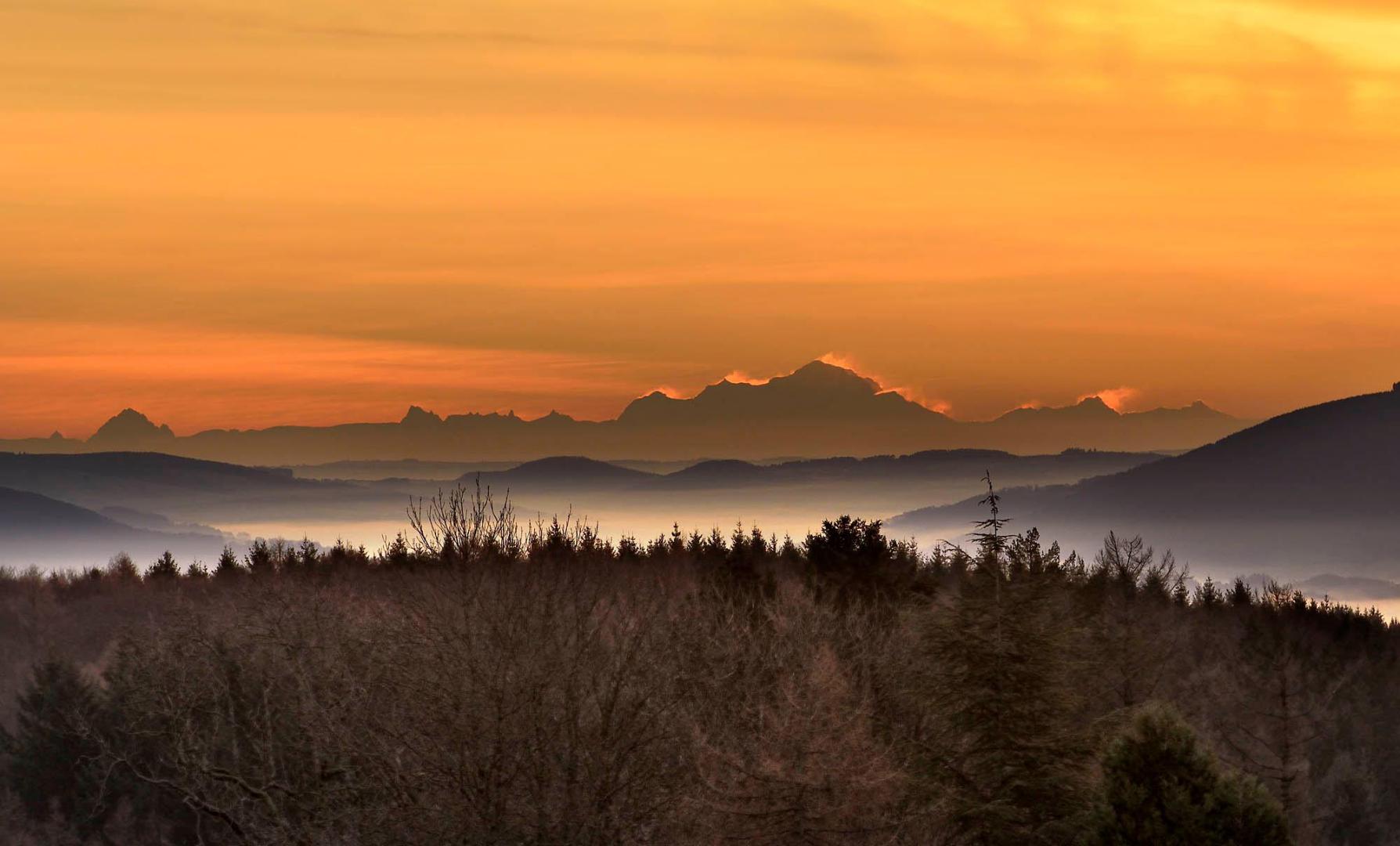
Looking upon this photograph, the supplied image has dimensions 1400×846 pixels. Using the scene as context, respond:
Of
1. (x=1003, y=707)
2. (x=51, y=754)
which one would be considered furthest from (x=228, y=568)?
(x=1003, y=707)

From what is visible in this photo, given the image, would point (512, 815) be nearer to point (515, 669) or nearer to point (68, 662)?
point (515, 669)

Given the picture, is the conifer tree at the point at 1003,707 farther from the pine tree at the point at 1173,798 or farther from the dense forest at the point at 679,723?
the pine tree at the point at 1173,798

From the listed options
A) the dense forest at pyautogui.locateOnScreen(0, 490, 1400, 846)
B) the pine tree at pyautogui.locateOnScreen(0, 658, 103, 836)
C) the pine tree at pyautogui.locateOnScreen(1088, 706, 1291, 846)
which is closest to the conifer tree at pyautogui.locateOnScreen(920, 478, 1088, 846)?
the dense forest at pyautogui.locateOnScreen(0, 490, 1400, 846)

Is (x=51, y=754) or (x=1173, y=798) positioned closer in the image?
(x=1173, y=798)

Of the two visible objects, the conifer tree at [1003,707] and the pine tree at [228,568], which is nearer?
the conifer tree at [1003,707]

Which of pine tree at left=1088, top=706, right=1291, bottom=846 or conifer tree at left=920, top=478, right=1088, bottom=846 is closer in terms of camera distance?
pine tree at left=1088, top=706, right=1291, bottom=846

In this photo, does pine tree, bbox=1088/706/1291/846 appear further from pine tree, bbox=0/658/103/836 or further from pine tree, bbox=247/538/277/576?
pine tree, bbox=247/538/277/576

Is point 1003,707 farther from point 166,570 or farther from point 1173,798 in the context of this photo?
point 166,570

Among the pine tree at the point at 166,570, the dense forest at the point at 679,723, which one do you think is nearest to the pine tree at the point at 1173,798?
the dense forest at the point at 679,723

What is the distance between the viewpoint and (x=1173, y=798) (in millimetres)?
27516

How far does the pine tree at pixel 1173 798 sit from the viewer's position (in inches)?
1079

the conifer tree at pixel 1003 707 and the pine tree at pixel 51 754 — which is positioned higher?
the conifer tree at pixel 1003 707

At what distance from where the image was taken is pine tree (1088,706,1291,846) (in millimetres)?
27406

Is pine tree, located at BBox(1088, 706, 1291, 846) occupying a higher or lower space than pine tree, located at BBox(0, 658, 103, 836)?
higher
